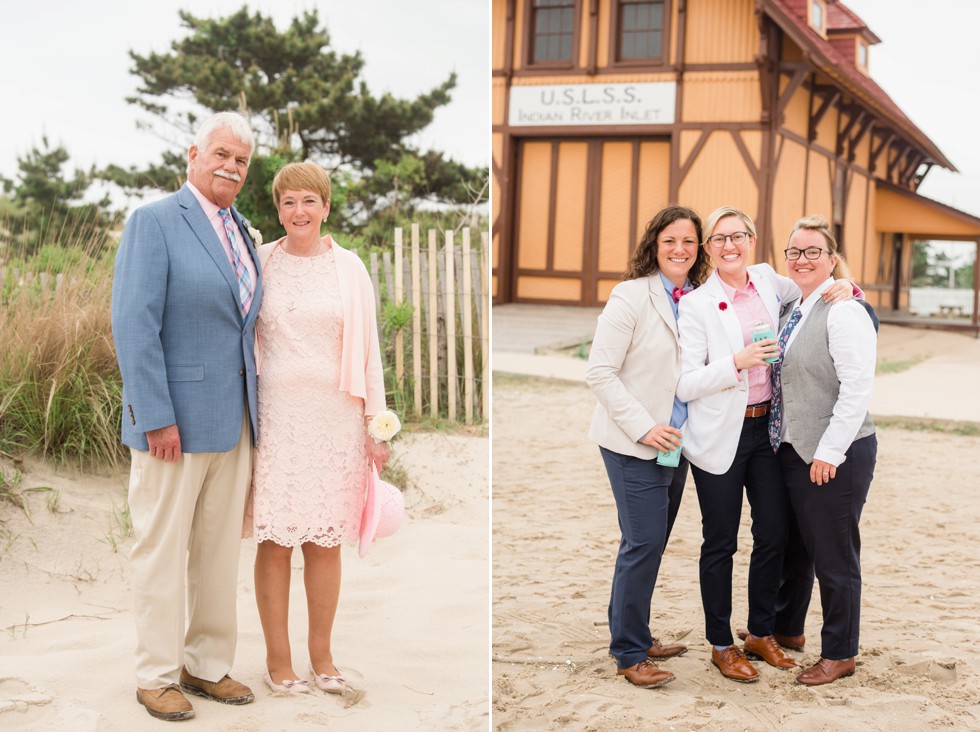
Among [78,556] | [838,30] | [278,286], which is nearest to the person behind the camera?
[278,286]

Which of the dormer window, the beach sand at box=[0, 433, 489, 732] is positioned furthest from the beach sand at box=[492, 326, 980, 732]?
the dormer window

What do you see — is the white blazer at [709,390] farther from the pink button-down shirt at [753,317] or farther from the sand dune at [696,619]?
the sand dune at [696,619]

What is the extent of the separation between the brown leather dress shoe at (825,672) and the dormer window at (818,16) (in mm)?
15390

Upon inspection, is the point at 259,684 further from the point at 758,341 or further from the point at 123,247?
the point at 758,341

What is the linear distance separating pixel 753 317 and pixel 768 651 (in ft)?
4.43

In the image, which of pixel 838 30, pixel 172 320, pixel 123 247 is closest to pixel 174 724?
pixel 172 320

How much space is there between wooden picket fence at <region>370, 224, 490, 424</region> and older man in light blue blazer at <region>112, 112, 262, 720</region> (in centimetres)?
434

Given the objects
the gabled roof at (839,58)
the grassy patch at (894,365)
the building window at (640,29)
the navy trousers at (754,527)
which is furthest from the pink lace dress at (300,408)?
the building window at (640,29)

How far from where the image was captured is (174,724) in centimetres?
346

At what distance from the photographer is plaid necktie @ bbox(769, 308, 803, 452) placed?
3941 mm

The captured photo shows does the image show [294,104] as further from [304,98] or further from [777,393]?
[777,393]

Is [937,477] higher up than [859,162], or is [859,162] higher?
[859,162]

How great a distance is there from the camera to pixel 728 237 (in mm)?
3875

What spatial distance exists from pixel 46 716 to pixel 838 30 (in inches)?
762
